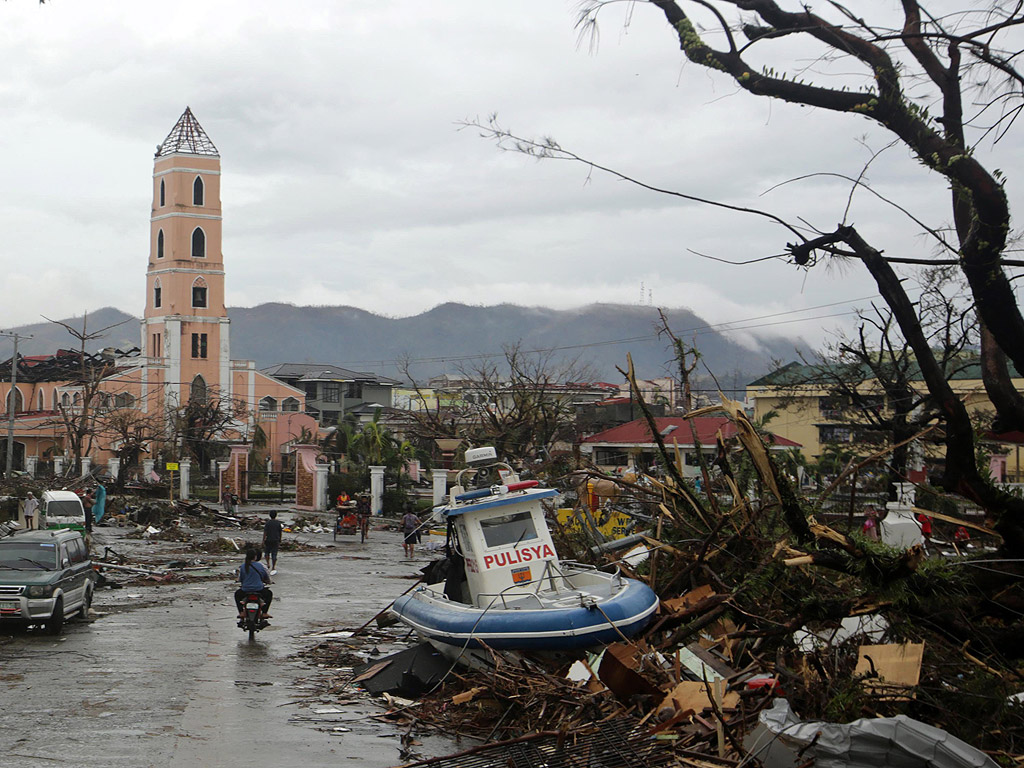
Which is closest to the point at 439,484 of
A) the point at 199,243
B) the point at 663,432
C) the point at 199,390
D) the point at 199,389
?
the point at 663,432

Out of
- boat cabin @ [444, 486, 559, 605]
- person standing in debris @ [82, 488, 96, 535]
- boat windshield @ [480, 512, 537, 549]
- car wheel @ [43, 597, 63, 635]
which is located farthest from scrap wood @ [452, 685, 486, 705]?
person standing in debris @ [82, 488, 96, 535]

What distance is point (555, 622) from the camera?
36.9 feet

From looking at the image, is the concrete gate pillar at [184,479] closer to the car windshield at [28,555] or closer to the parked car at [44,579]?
the parked car at [44,579]

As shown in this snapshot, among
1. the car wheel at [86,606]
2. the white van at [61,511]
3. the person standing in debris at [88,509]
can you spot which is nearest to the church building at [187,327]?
the person standing in debris at [88,509]

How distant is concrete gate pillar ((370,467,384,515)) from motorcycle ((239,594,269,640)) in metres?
30.8

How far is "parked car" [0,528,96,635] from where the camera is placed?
1562 cm

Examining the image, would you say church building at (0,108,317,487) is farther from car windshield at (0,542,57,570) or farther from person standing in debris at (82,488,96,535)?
car windshield at (0,542,57,570)

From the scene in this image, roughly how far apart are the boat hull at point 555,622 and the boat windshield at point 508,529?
1.25 m

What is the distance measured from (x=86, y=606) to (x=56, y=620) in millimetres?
1842

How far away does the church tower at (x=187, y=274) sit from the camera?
262 feet

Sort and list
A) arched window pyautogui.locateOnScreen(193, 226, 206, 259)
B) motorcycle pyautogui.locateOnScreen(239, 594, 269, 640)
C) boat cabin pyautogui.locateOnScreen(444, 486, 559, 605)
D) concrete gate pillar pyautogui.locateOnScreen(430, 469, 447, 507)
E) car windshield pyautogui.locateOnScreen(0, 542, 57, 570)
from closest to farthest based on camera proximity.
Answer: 1. boat cabin pyautogui.locateOnScreen(444, 486, 559, 605)
2. motorcycle pyautogui.locateOnScreen(239, 594, 269, 640)
3. car windshield pyautogui.locateOnScreen(0, 542, 57, 570)
4. concrete gate pillar pyautogui.locateOnScreen(430, 469, 447, 507)
5. arched window pyautogui.locateOnScreen(193, 226, 206, 259)

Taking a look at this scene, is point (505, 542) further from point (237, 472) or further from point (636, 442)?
point (237, 472)

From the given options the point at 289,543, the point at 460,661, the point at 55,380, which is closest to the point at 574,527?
the point at 460,661

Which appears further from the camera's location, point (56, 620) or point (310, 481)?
point (310, 481)
